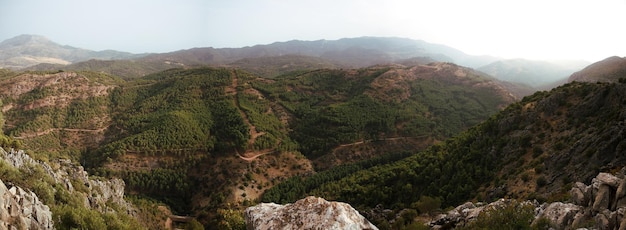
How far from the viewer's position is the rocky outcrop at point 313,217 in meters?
13.5

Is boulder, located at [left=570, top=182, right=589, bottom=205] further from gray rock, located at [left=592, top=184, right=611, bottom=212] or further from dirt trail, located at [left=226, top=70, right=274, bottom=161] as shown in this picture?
dirt trail, located at [left=226, top=70, right=274, bottom=161]

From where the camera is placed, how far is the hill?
28.8 m

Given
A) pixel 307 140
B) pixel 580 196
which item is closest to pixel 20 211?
pixel 580 196

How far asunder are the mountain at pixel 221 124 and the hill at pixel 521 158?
931 inches

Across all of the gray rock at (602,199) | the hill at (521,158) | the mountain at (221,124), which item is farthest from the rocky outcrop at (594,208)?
the mountain at (221,124)

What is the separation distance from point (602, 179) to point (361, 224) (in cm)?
1130

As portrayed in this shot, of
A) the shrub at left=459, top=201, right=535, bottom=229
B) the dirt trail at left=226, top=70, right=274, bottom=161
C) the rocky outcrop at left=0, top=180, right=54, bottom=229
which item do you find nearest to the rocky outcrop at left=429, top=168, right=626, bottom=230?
the shrub at left=459, top=201, right=535, bottom=229

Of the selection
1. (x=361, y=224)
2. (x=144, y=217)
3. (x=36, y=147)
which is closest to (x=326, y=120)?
(x=144, y=217)

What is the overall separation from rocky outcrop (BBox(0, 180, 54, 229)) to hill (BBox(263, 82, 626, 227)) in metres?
30.2

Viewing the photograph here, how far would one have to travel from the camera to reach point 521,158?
36781 mm

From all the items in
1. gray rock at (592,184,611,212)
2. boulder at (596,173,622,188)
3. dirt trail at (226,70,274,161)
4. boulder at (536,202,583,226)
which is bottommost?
dirt trail at (226,70,274,161)

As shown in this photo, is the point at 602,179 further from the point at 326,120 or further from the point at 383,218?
the point at 326,120

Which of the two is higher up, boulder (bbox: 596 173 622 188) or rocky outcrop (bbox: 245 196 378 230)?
boulder (bbox: 596 173 622 188)

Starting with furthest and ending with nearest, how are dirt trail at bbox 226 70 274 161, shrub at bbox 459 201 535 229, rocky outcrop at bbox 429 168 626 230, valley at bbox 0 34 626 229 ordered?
dirt trail at bbox 226 70 274 161 → valley at bbox 0 34 626 229 → shrub at bbox 459 201 535 229 → rocky outcrop at bbox 429 168 626 230
